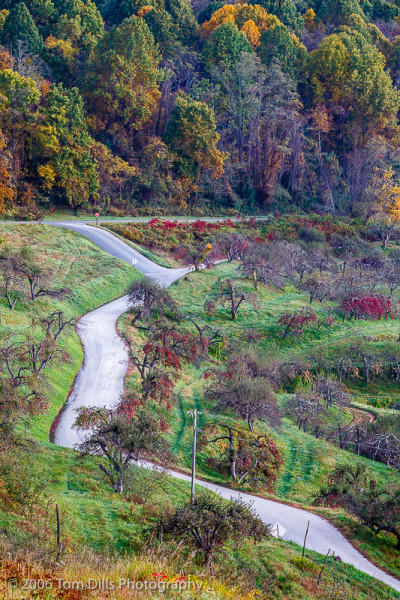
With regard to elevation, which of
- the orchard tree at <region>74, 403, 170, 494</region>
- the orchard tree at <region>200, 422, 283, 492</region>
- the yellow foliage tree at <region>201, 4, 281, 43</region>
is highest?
the yellow foliage tree at <region>201, 4, 281, 43</region>

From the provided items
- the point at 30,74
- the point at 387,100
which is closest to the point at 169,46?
the point at 30,74

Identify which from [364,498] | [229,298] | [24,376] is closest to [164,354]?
[24,376]

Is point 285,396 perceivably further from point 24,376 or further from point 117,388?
point 24,376

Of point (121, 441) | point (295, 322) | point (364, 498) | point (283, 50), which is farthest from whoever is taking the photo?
point (283, 50)

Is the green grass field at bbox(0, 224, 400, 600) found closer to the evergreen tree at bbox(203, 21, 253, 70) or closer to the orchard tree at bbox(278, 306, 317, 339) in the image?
the orchard tree at bbox(278, 306, 317, 339)

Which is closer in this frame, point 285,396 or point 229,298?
point 285,396

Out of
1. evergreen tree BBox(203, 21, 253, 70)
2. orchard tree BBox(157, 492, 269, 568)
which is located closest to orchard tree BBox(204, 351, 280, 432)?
orchard tree BBox(157, 492, 269, 568)

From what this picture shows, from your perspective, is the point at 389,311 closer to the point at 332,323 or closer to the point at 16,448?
the point at 332,323
